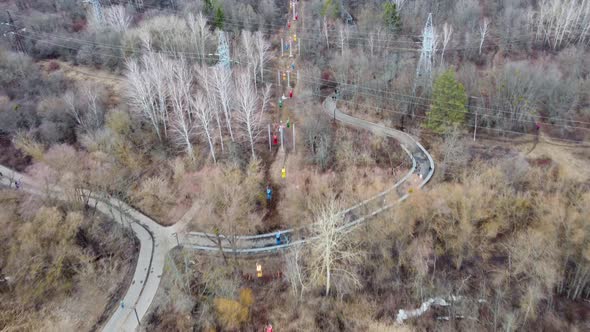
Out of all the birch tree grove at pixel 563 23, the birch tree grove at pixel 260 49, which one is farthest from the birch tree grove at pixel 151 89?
the birch tree grove at pixel 563 23

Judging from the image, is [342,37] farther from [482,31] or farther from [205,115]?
[205,115]

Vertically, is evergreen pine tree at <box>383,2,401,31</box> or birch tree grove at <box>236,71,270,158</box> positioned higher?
evergreen pine tree at <box>383,2,401,31</box>

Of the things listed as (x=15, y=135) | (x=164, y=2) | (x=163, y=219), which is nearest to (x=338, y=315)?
(x=163, y=219)

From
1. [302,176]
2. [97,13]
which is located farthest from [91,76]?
[302,176]

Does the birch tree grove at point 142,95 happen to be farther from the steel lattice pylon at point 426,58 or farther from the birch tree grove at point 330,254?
the steel lattice pylon at point 426,58

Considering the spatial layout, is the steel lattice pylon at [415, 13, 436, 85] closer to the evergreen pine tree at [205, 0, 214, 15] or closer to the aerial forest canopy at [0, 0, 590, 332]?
the aerial forest canopy at [0, 0, 590, 332]

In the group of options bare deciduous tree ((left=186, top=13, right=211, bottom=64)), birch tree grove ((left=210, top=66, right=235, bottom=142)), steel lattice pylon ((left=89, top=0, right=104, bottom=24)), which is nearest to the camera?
birch tree grove ((left=210, top=66, right=235, bottom=142))

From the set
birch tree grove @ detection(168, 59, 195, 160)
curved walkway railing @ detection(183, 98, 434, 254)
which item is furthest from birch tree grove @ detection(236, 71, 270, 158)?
curved walkway railing @ detection(183, 98, 434, 254)
